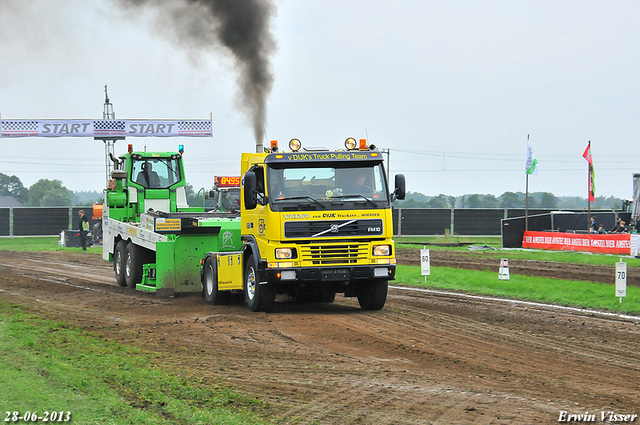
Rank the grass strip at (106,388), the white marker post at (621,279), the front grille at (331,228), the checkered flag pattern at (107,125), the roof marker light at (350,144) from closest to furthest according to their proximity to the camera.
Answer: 1. the grass strip at (106,388)
2. the front grille at (331,228)
3. the roof marker light at (350,144)
4. the white marker post at (621,279)
5. the checkered flag pattern at (107,125)

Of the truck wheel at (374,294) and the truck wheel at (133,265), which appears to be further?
the truck wheel at (133,265)

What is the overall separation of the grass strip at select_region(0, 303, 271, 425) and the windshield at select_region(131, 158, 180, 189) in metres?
10.8

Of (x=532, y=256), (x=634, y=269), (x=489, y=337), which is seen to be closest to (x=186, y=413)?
(x=489, y=337)

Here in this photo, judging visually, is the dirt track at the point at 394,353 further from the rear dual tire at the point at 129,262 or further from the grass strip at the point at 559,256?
the grass strip at the point at 559,256

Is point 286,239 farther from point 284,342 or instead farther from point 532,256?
point 532,256

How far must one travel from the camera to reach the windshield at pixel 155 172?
2058 cm

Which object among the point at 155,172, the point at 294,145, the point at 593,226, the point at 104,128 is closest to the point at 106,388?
the point at 294,145

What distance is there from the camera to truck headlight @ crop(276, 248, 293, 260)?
508 inches

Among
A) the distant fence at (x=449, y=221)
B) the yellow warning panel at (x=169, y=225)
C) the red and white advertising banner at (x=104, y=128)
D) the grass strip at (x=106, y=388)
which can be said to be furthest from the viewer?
the red and white advertising banner at (x=104, y=128)

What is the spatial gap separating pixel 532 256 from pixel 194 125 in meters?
27.0

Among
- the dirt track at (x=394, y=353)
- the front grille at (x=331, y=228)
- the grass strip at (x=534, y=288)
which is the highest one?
the front grille at (x=331, y=228)

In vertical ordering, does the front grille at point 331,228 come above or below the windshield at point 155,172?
below

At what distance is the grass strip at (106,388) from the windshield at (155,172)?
35.4 feet

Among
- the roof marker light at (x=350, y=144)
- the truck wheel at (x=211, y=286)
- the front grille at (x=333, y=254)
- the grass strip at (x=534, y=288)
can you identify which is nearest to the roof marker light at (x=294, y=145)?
the roof marker light at (x=350, y=144)
